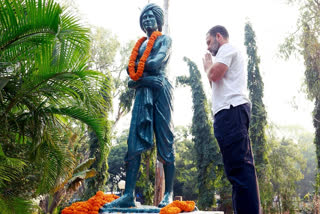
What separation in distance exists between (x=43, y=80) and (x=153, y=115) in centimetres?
Result: 161

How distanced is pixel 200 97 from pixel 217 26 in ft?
49.5

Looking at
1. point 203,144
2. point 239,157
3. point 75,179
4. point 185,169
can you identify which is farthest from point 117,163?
point 239,157

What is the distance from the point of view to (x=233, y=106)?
2.09 meters

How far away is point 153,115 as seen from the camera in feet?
13.6

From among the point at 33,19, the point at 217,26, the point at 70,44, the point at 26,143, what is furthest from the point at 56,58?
the point at 217,26

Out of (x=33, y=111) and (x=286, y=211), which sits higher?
(x=33, y=111)

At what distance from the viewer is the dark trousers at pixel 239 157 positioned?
6.10ft

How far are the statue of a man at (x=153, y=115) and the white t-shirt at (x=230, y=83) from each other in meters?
1.85

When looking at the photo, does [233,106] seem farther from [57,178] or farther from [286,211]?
[286,211]

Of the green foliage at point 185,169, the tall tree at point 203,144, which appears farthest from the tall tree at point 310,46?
the green foliage at point 185,169

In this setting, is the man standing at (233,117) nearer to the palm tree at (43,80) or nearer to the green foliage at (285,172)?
the palm tree at (43,80)

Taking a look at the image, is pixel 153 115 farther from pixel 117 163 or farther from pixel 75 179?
pixel 117 163

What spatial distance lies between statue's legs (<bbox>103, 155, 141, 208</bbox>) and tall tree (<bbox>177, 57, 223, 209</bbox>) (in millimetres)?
12962

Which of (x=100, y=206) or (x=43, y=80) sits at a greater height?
(x=43, y=80)
